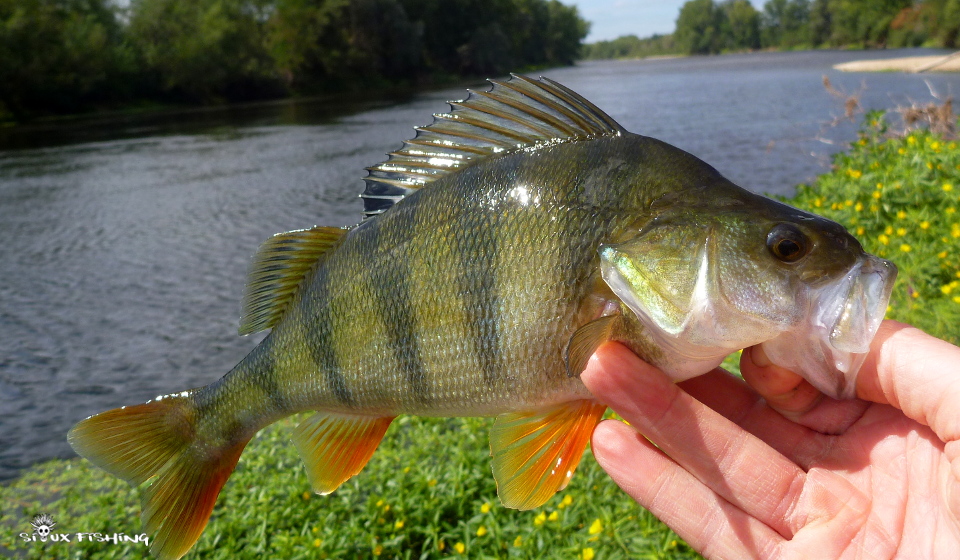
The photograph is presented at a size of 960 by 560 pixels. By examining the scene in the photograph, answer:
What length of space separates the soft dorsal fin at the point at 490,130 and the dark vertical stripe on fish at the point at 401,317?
0.51 feet

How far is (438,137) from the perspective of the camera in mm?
1954

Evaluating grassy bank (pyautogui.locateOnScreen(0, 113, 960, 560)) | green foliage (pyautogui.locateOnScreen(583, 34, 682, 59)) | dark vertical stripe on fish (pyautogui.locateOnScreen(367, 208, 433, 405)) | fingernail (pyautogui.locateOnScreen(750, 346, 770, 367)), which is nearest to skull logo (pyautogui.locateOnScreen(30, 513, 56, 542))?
grassy bank (pyautogui.locateOnScreen(0, 113, 960, 560))

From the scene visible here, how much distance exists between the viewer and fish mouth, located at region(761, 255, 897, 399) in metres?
1.42

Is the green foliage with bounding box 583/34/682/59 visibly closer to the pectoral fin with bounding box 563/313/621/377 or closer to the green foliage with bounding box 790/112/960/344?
the green foliage with bounding box 790/112/960/344

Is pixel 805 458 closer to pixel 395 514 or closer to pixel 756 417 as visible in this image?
pixel 756 417

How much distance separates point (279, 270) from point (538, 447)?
1.00 meters

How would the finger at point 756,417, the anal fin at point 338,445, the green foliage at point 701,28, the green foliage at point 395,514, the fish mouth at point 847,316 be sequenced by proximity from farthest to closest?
the green foliage at point 701,28 → the green foliage at point 395,514 → the anal fin at point 338,445 → the finger at point 756,417 → the fish mouth at point 847,316

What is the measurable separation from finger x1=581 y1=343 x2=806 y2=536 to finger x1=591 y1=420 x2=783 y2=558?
0.15 ft

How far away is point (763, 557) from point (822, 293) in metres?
0.82

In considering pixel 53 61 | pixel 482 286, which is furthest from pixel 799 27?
pixel 482 286

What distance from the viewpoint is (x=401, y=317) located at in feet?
6.06

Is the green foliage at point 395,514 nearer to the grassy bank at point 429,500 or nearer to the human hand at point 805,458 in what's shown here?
the grassy bank at point 429,500

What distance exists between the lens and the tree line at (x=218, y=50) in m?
35.7

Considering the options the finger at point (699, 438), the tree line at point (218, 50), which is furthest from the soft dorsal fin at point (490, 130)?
the tree line at point (218, 50)
